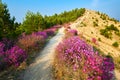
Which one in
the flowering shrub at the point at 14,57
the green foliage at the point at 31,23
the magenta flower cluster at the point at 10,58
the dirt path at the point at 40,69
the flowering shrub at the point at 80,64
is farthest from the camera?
the green foliage at the point at 31,23

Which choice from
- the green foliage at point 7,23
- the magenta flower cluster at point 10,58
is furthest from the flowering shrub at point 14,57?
the green foliage at point 7,23

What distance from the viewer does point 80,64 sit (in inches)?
A: 595

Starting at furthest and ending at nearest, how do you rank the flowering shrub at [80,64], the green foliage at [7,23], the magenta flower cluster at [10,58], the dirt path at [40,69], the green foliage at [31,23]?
the green foliage at [31,23] < the green foliage at [7,23] < the magenta flower cluster at [10,58] < the dirt path at [40,69] < the flowering shrub at [80,64]

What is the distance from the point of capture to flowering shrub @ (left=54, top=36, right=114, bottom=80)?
1368 centimetres

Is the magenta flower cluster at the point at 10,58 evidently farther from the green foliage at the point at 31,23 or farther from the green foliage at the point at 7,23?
the green foliage at the point at 31,23

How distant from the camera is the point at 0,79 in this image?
15602 mm

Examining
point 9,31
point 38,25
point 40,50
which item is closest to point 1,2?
point 9,31

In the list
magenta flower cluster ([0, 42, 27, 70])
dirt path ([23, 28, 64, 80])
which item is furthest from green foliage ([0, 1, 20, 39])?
magenta flower cluster ([0, 42, 27, 70])

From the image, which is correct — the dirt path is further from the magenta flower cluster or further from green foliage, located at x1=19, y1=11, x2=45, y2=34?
green foliage, located at x1=19, y1=11, x2=45, y2=34

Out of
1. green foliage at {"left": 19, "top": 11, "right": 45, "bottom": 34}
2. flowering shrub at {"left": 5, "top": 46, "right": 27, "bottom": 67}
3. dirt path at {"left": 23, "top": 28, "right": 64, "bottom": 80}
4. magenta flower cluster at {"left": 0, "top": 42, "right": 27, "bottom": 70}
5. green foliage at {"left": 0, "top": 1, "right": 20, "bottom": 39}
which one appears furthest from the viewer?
green foliage at {"left": 19, "top": 11, "right": 45, "bottom": 34}

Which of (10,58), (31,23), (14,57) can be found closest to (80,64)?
(14,57)

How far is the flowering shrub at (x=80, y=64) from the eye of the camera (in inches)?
539

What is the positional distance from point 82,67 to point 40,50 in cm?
912

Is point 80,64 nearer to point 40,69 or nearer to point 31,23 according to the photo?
point 40,69
